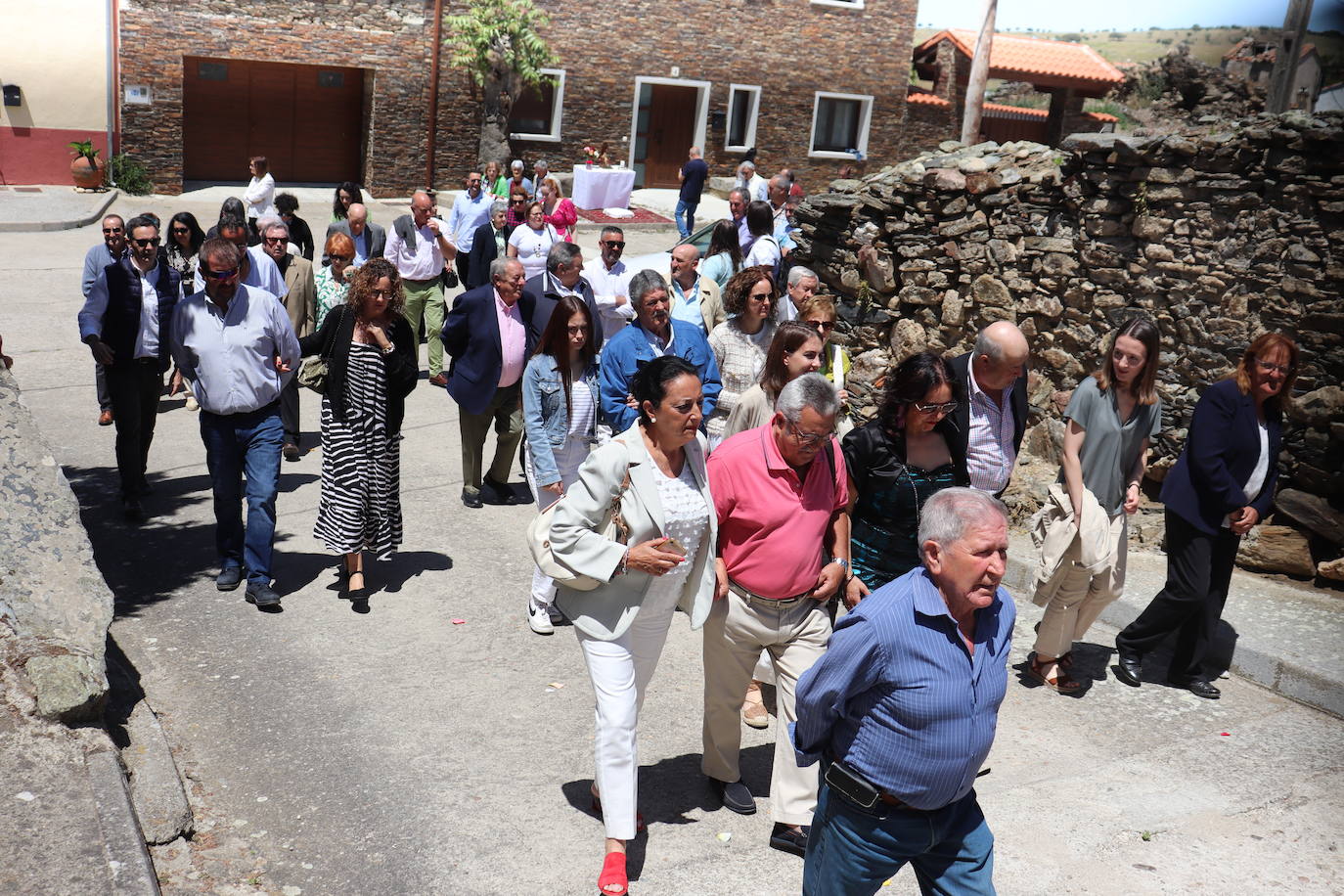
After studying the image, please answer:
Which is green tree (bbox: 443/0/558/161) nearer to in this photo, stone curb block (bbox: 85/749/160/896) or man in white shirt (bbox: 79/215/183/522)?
man in white shirt (bbox: 79/215/183/522)

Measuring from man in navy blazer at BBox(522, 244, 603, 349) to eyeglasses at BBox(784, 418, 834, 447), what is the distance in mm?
3836

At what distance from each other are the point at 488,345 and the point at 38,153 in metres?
19.5

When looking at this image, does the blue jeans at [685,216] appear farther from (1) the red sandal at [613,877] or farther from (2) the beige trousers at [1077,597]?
(1) the red sandal at [613,877]

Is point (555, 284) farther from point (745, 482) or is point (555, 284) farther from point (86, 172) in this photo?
point (86, 172)

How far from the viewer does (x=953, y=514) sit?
350 centimetres

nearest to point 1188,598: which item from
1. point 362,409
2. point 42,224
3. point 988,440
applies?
point 988,440

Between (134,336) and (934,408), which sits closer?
(934,408)

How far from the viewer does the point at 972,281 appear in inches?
409

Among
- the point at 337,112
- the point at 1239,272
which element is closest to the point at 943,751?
the point at 1239,272

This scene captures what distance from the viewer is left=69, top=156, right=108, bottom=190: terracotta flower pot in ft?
76.7

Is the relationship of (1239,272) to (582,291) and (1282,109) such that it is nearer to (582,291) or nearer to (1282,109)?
(1282,109)

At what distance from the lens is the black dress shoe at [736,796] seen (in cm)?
514

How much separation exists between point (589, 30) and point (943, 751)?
1069 inches

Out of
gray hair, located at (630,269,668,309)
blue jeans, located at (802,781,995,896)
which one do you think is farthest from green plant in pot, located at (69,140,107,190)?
blue jeans, located at (802,781,995,896)
